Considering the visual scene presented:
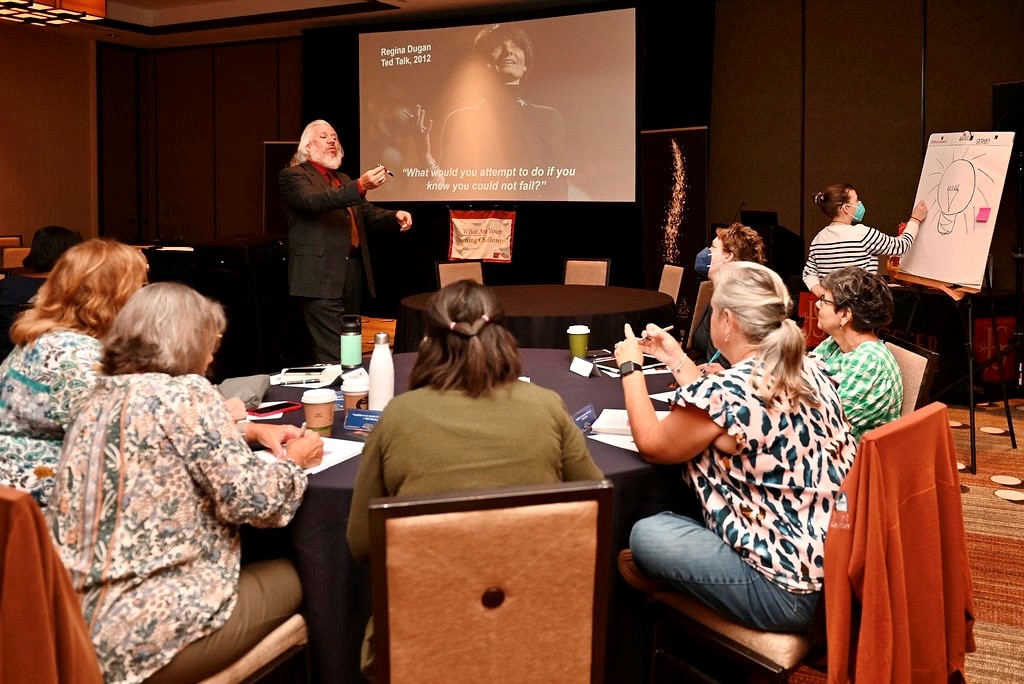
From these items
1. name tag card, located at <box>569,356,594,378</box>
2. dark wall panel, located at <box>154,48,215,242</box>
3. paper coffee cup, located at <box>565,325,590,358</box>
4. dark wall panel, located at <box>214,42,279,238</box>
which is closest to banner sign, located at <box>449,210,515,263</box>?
dark wall panel, located at <box>214,42,279,238</box>

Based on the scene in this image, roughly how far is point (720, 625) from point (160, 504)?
3.87 feet

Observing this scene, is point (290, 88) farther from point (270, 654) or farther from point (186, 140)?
point (270, 654)

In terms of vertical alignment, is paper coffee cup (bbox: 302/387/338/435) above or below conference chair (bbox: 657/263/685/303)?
below

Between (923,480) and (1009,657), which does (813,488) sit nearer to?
(923,480)

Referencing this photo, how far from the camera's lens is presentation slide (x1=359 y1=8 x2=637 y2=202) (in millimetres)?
7879

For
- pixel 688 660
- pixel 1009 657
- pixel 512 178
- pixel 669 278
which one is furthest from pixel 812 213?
pixel 688 660

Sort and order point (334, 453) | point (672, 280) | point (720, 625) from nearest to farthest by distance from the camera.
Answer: point (720, 625), point (334, 453), point (672, 280)

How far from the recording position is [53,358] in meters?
2.20

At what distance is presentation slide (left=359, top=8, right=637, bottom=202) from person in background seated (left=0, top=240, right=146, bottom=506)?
6.05m

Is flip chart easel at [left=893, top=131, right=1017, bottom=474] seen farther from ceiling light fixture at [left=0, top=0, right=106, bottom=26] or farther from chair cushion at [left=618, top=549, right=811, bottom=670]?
ceiling light fixture at [left=0, top=0, right=106, bottom=26]

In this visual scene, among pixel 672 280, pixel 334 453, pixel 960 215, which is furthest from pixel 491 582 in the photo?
pixel 672 280

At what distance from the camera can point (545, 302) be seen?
5270 mm

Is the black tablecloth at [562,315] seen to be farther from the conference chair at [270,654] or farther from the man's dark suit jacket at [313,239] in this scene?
the conference chair at [270,654]

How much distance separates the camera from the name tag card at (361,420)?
236 centimetres
